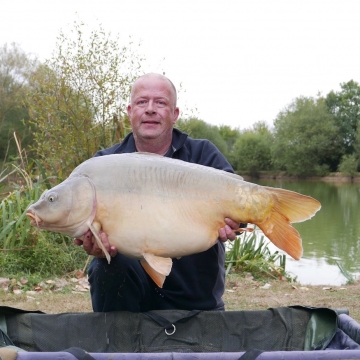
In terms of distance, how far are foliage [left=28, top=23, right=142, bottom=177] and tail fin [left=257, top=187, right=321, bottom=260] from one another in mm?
3871

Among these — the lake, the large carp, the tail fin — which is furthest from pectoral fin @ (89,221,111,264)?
the lake

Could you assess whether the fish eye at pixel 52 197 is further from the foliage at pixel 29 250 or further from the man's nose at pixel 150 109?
the foliage at pixel 29 250

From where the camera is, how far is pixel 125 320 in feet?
6.75

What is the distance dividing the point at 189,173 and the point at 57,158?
4.12 metres

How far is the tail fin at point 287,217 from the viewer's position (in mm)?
1684

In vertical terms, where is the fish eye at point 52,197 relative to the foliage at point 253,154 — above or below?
below

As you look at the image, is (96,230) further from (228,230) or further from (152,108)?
(152,108)

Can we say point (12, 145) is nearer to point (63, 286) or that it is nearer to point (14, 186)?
point (14, 186)

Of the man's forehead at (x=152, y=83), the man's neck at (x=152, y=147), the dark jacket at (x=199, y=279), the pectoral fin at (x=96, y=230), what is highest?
the man's forehead at (x=152, y=83)

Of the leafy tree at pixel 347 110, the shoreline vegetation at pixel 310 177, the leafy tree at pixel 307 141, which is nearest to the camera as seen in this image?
the shoreline vegetation at pixel 310 177

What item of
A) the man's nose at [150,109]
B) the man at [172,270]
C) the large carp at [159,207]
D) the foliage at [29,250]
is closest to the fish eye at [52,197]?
the large carp at [159,207]

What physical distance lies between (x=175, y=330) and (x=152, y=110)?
91 centimetres

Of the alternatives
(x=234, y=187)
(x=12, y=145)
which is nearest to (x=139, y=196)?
(x=234, y=187)

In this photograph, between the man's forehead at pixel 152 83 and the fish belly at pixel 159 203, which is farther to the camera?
the man's forehead at pixel 152 83
